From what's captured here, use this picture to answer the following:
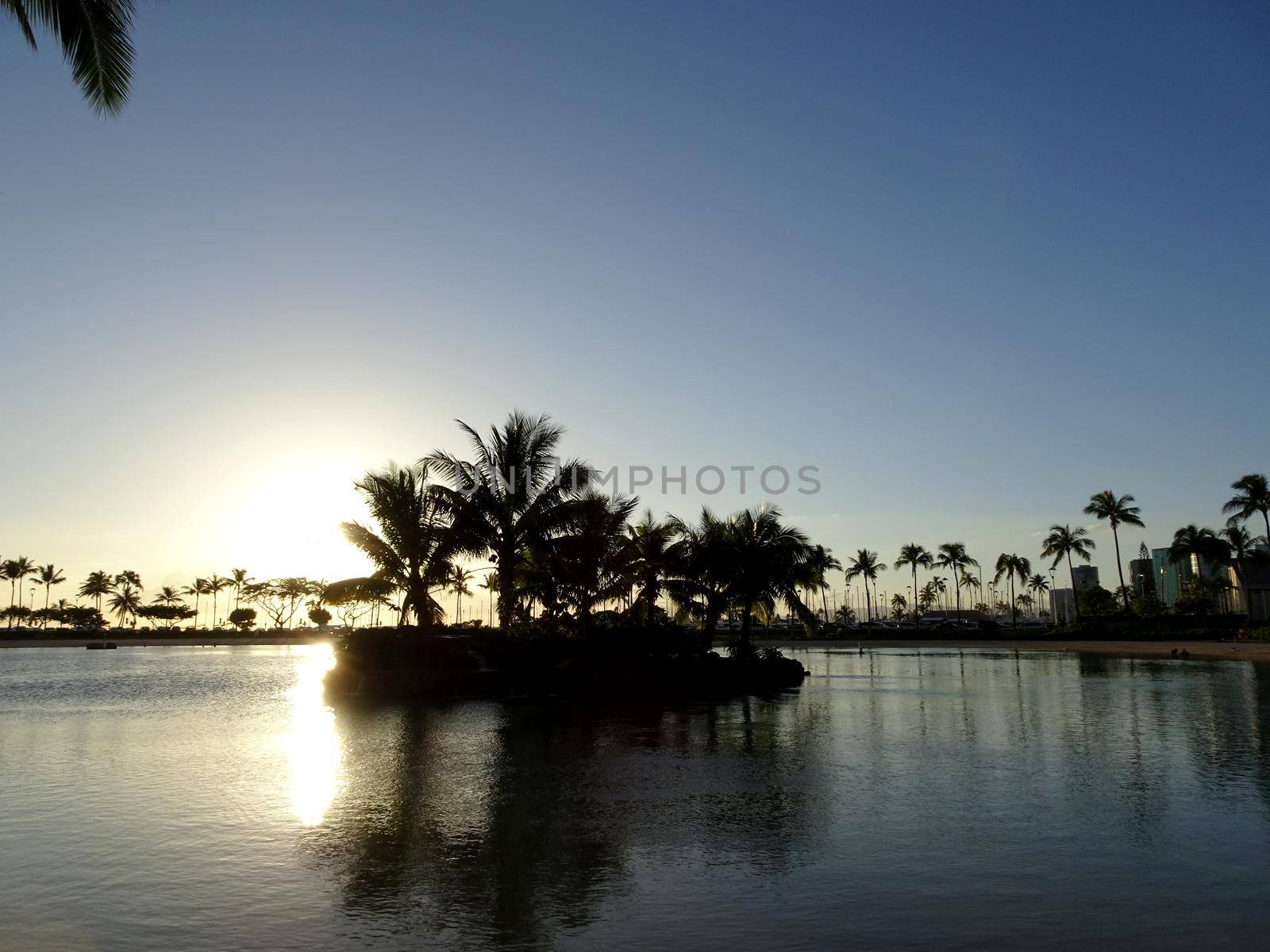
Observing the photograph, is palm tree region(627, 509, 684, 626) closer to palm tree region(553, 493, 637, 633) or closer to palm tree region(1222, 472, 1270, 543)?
palm tree region(553, 493, 637, 633)

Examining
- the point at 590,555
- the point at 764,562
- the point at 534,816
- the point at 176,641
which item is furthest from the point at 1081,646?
the point at 176,641

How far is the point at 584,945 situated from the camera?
6.25 m

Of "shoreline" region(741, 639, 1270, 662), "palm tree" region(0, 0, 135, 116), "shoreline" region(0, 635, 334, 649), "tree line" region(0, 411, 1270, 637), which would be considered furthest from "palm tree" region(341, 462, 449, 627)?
"shoreline" region(0, 635, 334, 649)

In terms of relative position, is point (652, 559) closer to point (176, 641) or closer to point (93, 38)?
point (93, 38)

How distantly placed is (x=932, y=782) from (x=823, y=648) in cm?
6186

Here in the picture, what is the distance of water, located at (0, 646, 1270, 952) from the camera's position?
673cm

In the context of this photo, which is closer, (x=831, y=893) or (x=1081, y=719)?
(x=831, y=893)

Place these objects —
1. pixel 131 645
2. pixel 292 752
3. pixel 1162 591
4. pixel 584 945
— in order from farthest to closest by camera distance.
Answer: pixel 1162 591 → pixel 131 645 → pixel 292 752 → pixel 584 945

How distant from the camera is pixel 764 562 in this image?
34.2m

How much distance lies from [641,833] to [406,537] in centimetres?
2484

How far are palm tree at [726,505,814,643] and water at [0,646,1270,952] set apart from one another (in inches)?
539

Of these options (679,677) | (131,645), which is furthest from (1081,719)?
(131,645)

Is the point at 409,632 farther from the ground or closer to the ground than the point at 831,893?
farther from the ground

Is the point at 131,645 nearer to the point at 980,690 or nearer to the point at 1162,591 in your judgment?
the point at 980,690
